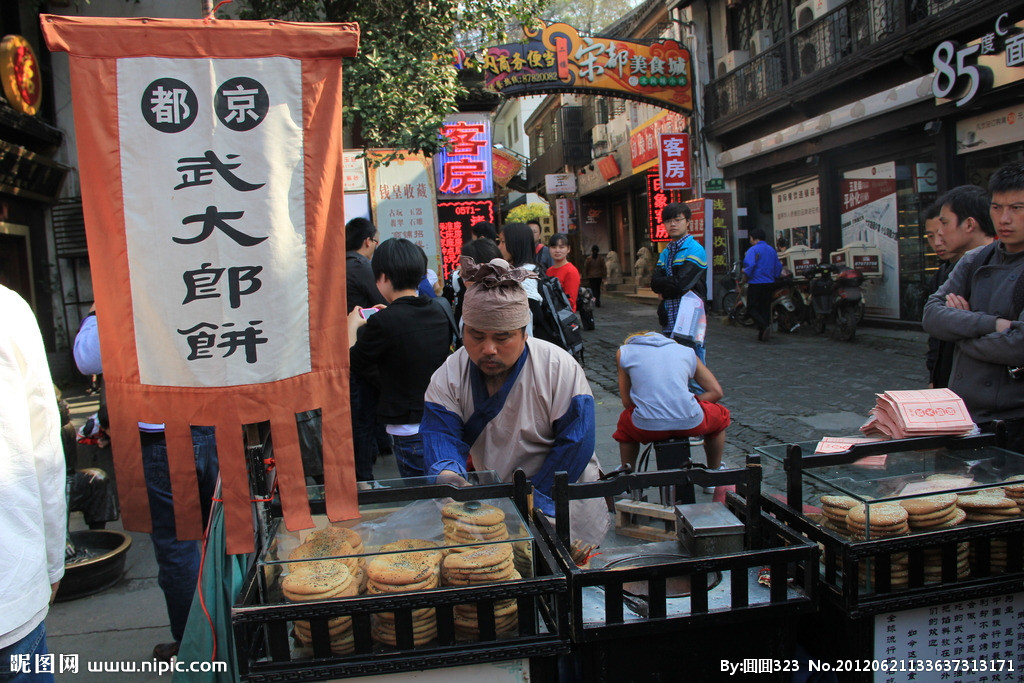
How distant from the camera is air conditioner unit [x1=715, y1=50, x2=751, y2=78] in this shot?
15758 mm

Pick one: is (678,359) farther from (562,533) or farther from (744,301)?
(744,301)

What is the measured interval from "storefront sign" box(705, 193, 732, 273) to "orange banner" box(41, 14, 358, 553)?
1494cm

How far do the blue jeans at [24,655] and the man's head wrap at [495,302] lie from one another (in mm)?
1553

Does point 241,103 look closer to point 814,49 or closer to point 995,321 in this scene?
point 995,321

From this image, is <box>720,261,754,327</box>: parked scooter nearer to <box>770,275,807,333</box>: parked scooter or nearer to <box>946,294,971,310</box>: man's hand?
<box>770,275,807,333</box>: parked scooter

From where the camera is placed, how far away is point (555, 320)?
5.21m

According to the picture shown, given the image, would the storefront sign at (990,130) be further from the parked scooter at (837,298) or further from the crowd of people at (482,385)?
the crowd of people at (482,385)

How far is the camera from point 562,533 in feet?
6.98

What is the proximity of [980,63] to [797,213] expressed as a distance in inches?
210

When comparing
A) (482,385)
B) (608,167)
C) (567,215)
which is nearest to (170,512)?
(482,385)

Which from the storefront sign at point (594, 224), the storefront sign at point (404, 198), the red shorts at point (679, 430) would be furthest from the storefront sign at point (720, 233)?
the red shorts at point (679, 430)

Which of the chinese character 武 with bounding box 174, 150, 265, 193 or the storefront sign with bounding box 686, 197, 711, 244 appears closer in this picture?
the chinese character 武 with bounding box 174, 150, 265, 193

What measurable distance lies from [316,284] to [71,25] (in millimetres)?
955

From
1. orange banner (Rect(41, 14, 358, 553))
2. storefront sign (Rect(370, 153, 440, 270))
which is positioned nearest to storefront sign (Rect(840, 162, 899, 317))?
storefront sign (Rect(370, 153, 440, 270))
